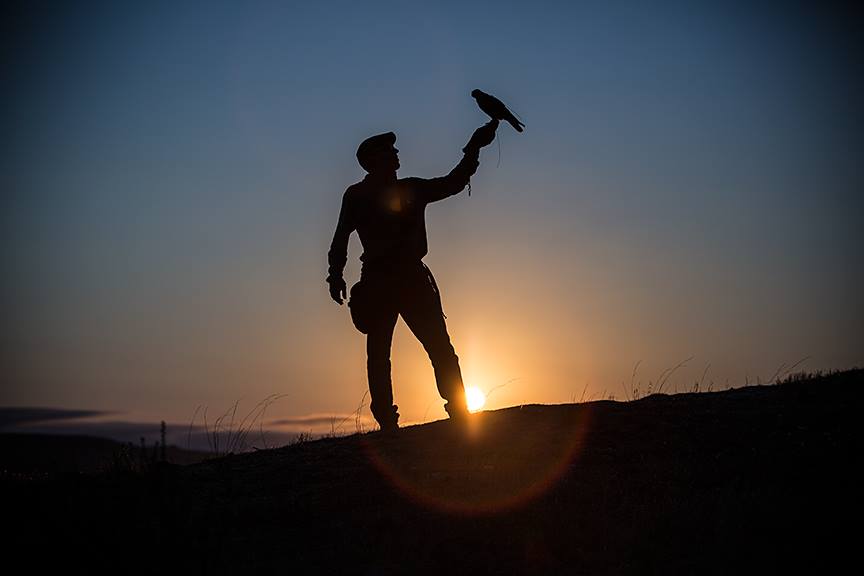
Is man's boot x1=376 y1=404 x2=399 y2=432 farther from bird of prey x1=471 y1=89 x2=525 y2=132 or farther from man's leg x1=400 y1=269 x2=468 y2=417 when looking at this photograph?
bird of prey x1=471 y1=89 x2=525 y2=132

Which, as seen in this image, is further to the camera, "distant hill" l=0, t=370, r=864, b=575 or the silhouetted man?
the silhouetted man

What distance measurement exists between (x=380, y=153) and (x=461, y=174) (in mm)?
866

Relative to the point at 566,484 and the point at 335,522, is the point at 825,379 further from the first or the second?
the point at 335,522

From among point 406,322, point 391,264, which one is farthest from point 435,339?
point 391,264

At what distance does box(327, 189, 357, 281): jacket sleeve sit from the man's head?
0.41 metres

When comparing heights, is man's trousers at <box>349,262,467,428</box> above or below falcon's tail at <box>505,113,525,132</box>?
below

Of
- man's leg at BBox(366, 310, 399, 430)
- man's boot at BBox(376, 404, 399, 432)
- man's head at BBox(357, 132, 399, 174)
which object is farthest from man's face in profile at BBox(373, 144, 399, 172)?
man's boot at BBox(376, 404, 399, 432)

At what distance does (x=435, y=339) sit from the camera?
1051 centimetres

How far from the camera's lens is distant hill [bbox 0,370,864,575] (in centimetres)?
686

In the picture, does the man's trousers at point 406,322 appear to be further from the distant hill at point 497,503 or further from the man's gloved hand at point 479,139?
the man's gloved hand at point 479,139

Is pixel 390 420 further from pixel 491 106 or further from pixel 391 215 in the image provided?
pixel 491 106

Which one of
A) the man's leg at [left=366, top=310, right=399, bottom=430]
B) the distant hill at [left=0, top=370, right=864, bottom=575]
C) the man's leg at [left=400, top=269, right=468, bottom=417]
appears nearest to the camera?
the distant hill at [left=0, top=370, right=864, bottom=575]

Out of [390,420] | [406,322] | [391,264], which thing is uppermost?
[391,264]

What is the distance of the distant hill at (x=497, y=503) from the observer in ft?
22.5
